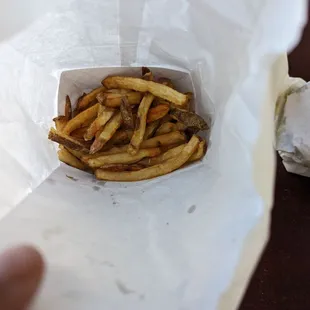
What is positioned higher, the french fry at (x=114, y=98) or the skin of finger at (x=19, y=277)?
the french fry at (x=114, y=98)

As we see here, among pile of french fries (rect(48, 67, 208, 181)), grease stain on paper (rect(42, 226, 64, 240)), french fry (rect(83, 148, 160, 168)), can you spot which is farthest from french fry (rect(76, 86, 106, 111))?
grease stain on paper (rect(42, 226, 64, 240))

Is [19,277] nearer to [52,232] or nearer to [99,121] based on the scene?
[52,232]

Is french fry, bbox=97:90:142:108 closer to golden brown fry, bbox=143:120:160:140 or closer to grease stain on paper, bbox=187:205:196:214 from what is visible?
Result: golden brown fry, bbox=143:120:160:140

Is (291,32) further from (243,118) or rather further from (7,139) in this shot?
(7,139)

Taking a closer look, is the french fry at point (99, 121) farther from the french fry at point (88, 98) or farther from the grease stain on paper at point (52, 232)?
the grease stain on paper at point (52, 232)

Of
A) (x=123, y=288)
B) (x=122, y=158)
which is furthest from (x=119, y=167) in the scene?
(x=123, y=288)

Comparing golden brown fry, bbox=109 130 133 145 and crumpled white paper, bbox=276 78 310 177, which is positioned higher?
crumpled white paper, bbox=276 78 310 177

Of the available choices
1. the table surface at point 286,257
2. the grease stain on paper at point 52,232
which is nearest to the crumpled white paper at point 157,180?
the grease stain on paper at point 52,232
